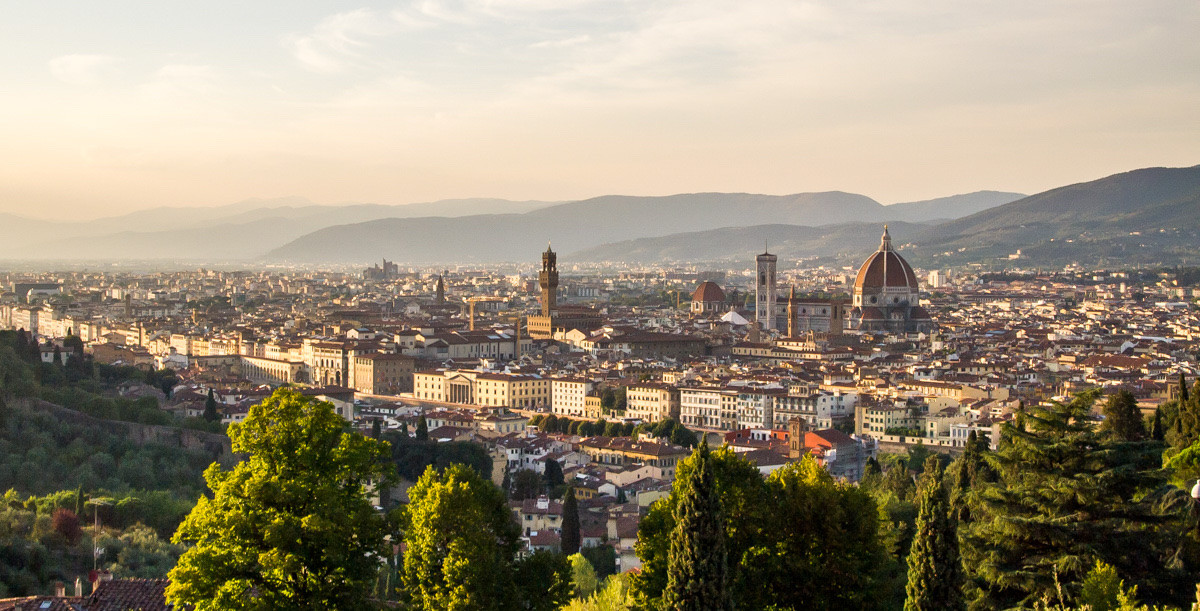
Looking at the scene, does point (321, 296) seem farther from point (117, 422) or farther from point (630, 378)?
point (117, 422)

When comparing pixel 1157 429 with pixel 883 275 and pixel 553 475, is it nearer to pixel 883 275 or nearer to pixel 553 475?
pixel 553 475

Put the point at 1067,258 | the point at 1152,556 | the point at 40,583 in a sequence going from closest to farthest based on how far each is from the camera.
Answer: the point at 1152,556
the point at 40,583
the point at 1067,258

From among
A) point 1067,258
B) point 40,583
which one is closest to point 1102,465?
point 40,583

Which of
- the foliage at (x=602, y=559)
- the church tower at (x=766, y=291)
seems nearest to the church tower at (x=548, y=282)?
the church tower at (x=766, y=291)

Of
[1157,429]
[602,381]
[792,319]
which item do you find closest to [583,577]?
[1157,429]

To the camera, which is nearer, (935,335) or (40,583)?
(40,583)

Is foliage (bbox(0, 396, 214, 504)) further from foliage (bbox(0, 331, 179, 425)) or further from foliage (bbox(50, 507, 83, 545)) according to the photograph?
foliage (bbox(50, 507, 83, 545))

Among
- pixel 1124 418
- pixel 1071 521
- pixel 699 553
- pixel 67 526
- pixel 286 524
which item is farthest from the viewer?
pixel 1124 418
